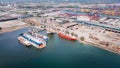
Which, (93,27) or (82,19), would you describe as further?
(82,19)

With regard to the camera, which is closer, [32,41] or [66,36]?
[32,41]

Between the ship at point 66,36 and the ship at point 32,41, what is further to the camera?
the ship at point 66,36

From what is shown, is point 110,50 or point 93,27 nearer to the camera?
point 110,50

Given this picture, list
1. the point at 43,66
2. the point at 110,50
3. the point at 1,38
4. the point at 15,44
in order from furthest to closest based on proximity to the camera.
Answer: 1. the point at 1,38
2. the point at 15,44
3. the point at 110,50
4. the point at 43,66

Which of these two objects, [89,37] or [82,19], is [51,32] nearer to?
[89,37]

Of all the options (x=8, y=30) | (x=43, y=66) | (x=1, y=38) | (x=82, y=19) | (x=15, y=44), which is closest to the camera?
(x=43, y=66)

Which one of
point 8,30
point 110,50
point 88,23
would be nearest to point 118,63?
point 110,50

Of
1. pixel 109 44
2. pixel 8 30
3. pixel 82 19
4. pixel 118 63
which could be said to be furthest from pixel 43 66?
pixel 82 19

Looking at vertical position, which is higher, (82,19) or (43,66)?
(82,19)

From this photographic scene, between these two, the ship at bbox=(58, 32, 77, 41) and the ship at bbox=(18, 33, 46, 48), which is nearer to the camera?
the ship at bbox=(18, 33, 46, 48)

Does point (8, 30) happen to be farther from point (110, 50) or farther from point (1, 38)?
point (110, 50)
